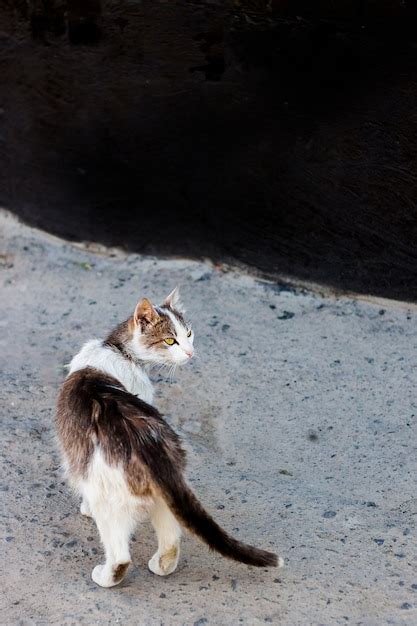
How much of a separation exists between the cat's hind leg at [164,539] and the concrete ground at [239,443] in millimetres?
65

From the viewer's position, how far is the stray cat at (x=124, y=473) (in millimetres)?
3447

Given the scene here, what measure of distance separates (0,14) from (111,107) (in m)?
0.93

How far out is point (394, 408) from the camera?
16.7ft

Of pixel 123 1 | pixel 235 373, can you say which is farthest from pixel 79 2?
pixel 235 373

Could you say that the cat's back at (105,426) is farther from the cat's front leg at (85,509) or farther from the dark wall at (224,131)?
the dark wall at (224,131)

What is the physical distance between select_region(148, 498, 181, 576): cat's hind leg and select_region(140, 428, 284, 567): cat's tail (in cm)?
13

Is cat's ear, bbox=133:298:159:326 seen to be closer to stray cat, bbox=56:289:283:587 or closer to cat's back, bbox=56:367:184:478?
stray cat, bbox=56:289:283:587

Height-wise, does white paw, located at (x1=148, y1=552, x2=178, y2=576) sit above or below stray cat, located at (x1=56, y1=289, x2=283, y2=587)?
below

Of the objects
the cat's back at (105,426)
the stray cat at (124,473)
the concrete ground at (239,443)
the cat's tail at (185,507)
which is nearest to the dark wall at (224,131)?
the concrete ground at (239,443)

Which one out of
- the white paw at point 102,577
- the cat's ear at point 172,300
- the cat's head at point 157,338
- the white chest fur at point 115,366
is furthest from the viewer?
the cat's ear at point 172,300

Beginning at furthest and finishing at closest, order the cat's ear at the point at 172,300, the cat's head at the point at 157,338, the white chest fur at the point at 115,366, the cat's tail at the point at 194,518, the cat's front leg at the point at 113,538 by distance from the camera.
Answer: the cat's ear at the point at 172,300 < the cat's head at the point at 157,338 < the white chest fur at the point at 115,366 < the cat's front leg at the point at 113,538 < the cat's tail at the point at 194,518

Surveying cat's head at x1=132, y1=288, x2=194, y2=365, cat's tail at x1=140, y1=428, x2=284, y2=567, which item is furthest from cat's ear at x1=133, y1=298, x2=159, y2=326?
cat's tail at x1=140, y1=428, x2=284, y2=567

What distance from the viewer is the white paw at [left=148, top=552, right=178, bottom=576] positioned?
3805mm

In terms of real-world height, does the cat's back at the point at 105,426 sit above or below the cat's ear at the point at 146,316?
above
